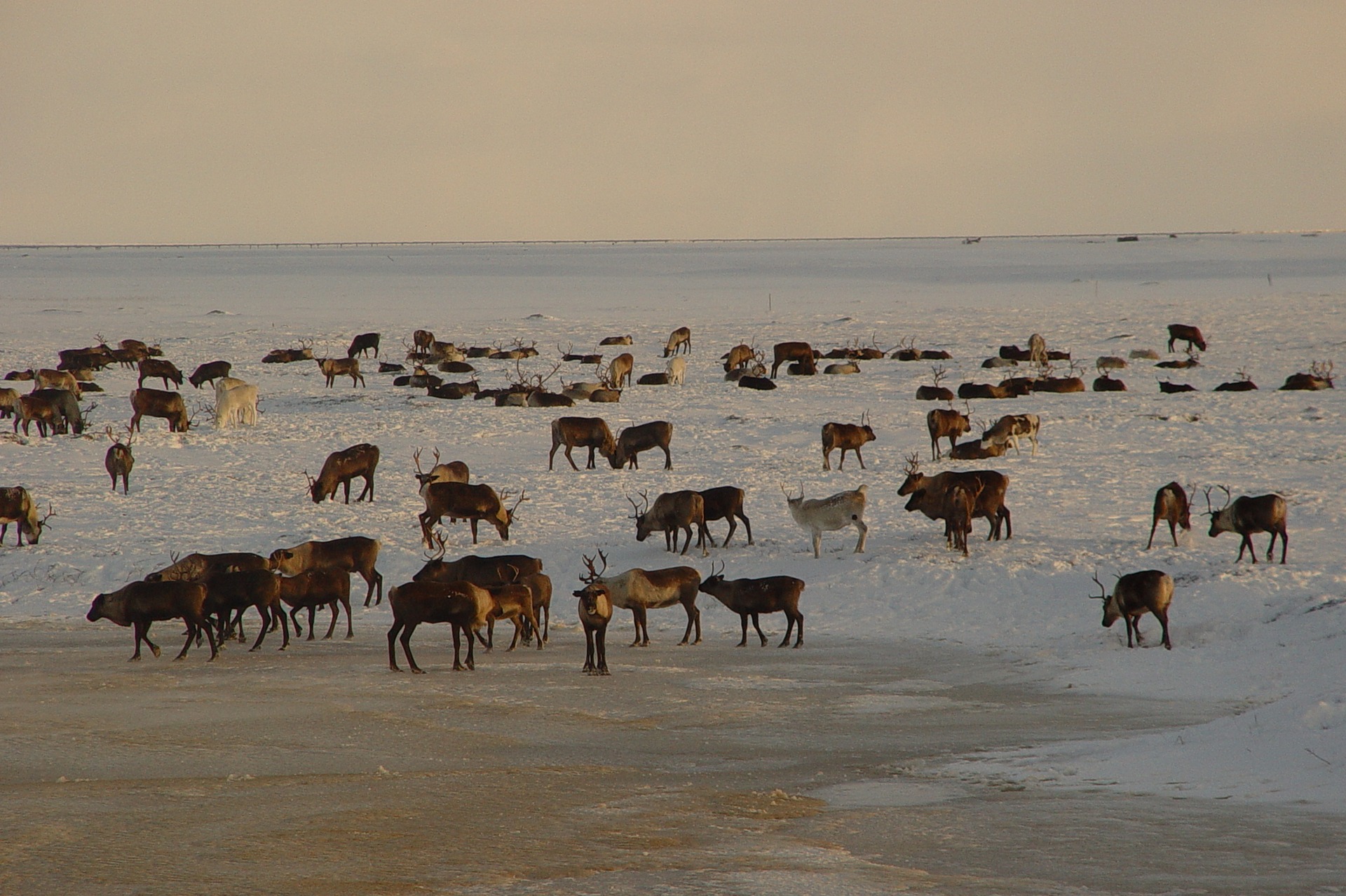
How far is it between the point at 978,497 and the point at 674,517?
4.12m

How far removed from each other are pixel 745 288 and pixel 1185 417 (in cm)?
5927

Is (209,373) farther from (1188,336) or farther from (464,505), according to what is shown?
(1188,336)

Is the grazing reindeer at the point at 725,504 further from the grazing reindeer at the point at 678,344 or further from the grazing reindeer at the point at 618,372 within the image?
the grazing reindeer at the point at 678,344

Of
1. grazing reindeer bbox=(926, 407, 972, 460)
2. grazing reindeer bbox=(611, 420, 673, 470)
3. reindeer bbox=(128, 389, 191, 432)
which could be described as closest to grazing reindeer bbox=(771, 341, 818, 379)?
grazing reindeer bbox=(926, 407, 972, 460)

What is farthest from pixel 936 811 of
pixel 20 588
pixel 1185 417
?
pixel 1185 417

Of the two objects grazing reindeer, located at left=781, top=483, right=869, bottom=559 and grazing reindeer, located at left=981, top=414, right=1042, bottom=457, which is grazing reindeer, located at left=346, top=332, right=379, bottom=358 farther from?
grazing reindeer, located at left=781, top=483, right=869, bottom=559

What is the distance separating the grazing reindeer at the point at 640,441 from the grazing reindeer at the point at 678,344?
1983cm

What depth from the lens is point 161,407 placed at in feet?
88.4

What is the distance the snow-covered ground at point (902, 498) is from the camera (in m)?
11.6

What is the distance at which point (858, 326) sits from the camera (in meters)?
51.9

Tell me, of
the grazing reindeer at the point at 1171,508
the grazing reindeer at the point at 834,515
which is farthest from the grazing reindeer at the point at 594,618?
the grazing reindeer at the point at 1171,508

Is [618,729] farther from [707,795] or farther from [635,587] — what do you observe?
[635,587]

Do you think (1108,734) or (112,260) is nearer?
(1108,734)

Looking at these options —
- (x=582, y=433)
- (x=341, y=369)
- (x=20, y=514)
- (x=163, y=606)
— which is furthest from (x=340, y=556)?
(x=341, y=369)
